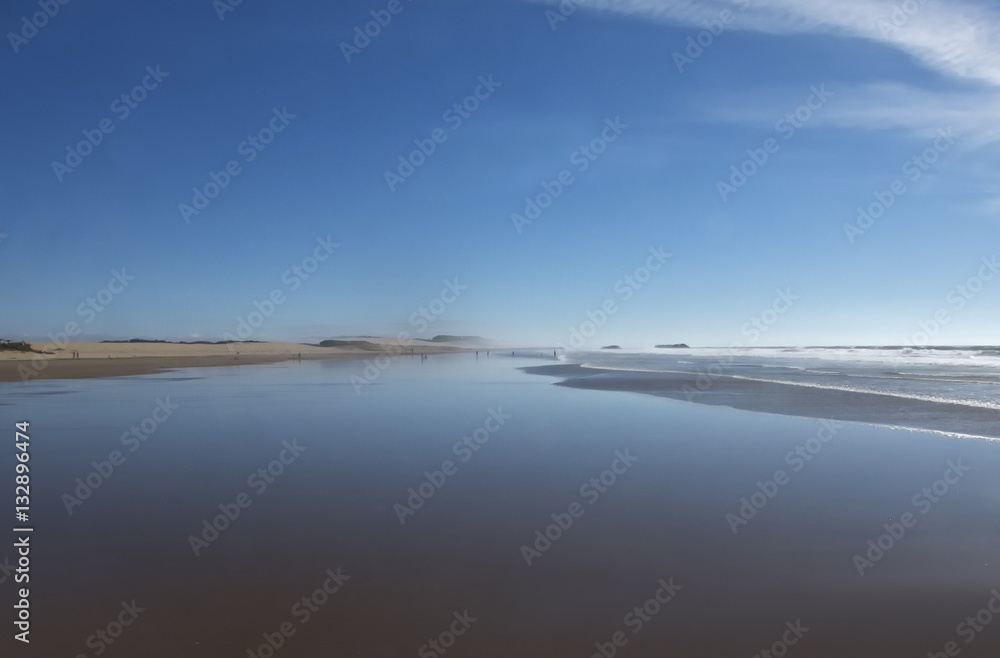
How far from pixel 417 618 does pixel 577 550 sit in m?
2.10

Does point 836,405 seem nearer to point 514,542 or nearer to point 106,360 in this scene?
point 514,542

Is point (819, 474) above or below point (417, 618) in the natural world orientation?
above

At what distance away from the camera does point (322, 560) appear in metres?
5.93

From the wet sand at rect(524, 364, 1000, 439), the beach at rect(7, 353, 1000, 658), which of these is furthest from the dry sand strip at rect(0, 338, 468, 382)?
the wet sand at rect(524, 364, 1000, 439)

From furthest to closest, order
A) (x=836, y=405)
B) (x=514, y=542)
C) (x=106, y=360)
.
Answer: (x=106, y=360) → (x=836, y=405) → (x=514, y=542)

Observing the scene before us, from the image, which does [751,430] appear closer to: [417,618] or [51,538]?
[417,618]

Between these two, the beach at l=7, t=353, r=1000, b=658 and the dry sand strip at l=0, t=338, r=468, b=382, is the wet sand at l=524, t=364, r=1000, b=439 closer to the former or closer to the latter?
the beach at l=7, t=353, r=1000, b=658

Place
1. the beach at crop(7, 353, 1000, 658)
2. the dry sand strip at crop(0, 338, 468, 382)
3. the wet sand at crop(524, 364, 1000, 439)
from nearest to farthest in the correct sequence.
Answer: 1. the beach at crop(7, 353, 1000, 658)
2. the wet sand at crop(524, 364, 1000, 439)
3. the dry sand strip at crop(0, 338, 468, 382)

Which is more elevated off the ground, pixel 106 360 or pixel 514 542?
pixel 106 360

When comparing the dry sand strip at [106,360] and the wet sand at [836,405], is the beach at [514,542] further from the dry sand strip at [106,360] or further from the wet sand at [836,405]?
the dry sand strip at [106,360]

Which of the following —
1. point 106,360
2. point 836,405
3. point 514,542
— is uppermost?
point 106,360

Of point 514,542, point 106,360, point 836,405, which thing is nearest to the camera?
point 514,542

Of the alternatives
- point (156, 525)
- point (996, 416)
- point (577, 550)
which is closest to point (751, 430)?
point (996, 416)

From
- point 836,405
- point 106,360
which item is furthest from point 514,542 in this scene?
point 106,360
